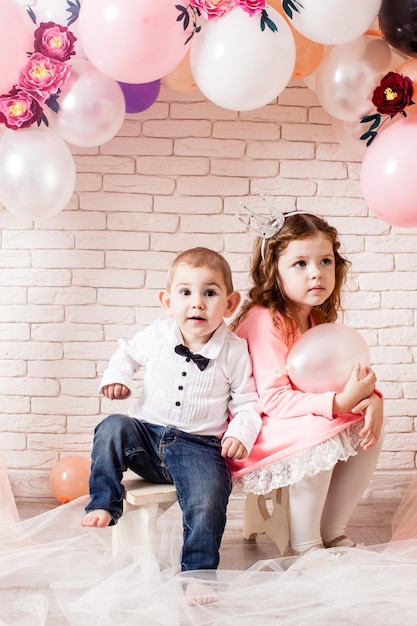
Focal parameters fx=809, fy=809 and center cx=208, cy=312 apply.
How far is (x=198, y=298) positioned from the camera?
1967mm

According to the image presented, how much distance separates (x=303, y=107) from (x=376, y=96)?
0.65 meters

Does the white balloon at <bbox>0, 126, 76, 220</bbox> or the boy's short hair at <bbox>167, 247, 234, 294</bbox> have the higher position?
the white balloon at <bbox>0, 126, 76, 220</bbox>

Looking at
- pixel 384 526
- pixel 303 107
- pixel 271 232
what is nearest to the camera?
pixel 271 232

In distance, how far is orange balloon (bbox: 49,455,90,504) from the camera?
245 centimetres

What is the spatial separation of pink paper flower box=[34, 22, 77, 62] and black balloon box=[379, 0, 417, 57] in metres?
0.75

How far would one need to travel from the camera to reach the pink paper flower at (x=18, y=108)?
1.92m

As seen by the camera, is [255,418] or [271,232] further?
[271,232]

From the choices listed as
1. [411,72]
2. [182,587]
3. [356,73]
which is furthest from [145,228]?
[182,587]

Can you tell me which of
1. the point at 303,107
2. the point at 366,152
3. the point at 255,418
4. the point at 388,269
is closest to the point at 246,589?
the point at 255,418

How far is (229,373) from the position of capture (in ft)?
6.70

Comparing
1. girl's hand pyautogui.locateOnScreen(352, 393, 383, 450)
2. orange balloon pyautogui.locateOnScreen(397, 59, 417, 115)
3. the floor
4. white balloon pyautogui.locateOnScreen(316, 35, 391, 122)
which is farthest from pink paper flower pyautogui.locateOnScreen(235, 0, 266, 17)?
the floor

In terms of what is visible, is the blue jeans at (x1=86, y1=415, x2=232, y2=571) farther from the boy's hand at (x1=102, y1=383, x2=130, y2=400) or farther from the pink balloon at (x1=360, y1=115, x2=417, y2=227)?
the pink balloon at (x1=360, y1=115, x2=417, y2=227)

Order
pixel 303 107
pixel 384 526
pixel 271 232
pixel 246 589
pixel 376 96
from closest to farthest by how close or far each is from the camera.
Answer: pixel 246 589 < pixel 376 96 < pixel 271 232 < pixel 384 526 < pixel 303 107

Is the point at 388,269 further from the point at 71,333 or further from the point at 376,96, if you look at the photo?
the point at 71,333
